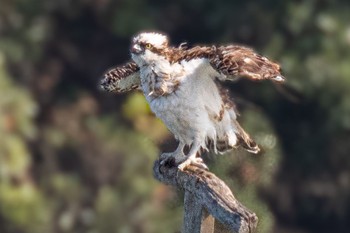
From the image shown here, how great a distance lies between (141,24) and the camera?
57.3 feet

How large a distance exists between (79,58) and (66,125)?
158 cm

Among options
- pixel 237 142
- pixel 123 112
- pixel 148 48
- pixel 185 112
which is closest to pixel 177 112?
pixel 185 112

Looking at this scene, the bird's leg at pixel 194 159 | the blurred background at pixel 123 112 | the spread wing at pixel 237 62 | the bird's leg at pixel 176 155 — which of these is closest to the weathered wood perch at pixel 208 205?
the bird's leg at pixel 194 159

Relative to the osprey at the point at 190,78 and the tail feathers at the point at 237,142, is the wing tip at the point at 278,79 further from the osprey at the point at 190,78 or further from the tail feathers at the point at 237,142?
the tail feathers at the point at 237,142

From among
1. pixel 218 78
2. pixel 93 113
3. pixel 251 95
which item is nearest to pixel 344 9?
pixel 251 95

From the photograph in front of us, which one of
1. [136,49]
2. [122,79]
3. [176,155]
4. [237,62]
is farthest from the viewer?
[122,79]

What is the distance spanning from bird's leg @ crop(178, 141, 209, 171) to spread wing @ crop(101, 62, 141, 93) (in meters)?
0.45

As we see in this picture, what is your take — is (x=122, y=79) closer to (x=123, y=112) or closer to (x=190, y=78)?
(x=190, y=78)

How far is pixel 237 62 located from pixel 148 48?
1.35 feet

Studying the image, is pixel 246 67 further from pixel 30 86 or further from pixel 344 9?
pixel 30 86

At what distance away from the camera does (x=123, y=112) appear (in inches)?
683

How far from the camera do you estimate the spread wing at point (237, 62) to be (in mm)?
6066

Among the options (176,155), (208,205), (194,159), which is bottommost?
(208,205)

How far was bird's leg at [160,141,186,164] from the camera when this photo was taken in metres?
6.38
